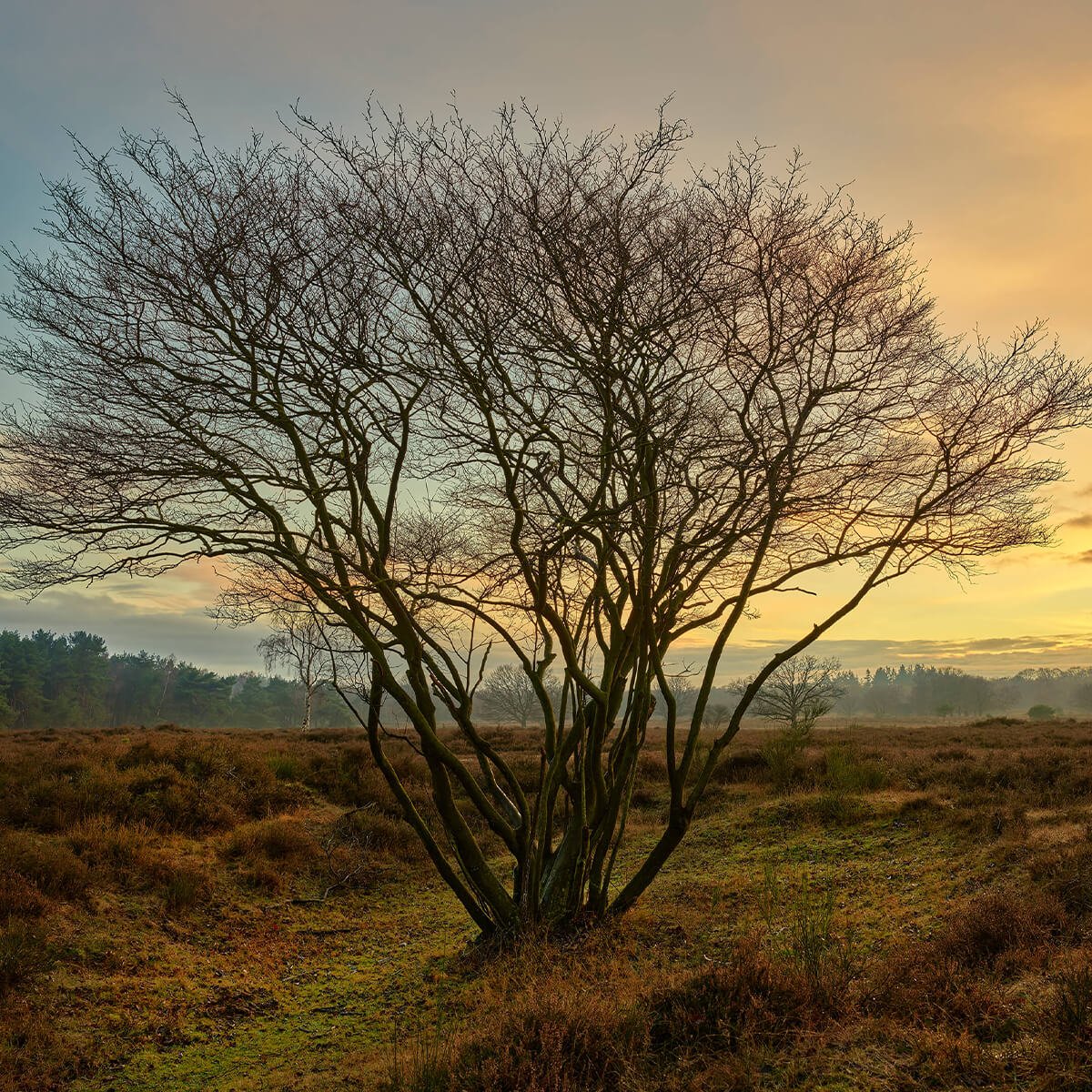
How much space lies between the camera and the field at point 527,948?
4.27 meters

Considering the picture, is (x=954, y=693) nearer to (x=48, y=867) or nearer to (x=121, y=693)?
(x=121, y=693)

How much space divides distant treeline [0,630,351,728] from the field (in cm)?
4744

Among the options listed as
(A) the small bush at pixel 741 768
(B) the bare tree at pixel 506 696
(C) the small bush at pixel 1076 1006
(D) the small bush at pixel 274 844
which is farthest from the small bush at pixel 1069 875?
(B) the bare tree at pixel 506 696

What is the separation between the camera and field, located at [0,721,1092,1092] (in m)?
4.27

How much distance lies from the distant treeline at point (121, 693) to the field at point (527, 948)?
156 feet

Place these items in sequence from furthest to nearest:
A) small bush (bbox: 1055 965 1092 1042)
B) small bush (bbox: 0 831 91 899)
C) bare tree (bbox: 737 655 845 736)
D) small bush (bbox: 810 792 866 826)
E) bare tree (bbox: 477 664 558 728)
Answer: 1. bare tree (bbox: 477 664 558 728)
2. bare tree (bbox: 737 655 845 736)
3. small bush (bbox: 810 792 866 826)
4. small bush (bbox: 0 831 91 899)
5. small bush (bbox: 1055 965 1092 1042)

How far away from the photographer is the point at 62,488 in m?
6.52

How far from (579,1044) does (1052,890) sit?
5049mm

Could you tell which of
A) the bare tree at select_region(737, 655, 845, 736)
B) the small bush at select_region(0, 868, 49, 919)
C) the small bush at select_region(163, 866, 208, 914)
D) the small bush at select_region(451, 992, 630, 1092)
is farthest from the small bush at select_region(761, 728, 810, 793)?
the small bush at select_region(0, 868, 49, 919)

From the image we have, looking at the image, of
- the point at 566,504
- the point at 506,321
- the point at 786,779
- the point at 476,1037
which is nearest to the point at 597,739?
the point at 566,504

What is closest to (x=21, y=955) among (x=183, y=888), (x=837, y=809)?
(x=183, y=888)

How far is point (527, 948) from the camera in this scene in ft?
22.1

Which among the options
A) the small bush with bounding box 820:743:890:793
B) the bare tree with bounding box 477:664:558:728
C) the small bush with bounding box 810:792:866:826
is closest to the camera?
the small bush with bounding box 810:792:866:826

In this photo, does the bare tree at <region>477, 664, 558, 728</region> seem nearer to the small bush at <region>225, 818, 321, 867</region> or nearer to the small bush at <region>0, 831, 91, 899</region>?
the small bush at <region>225, 818, 321, 867</region>
